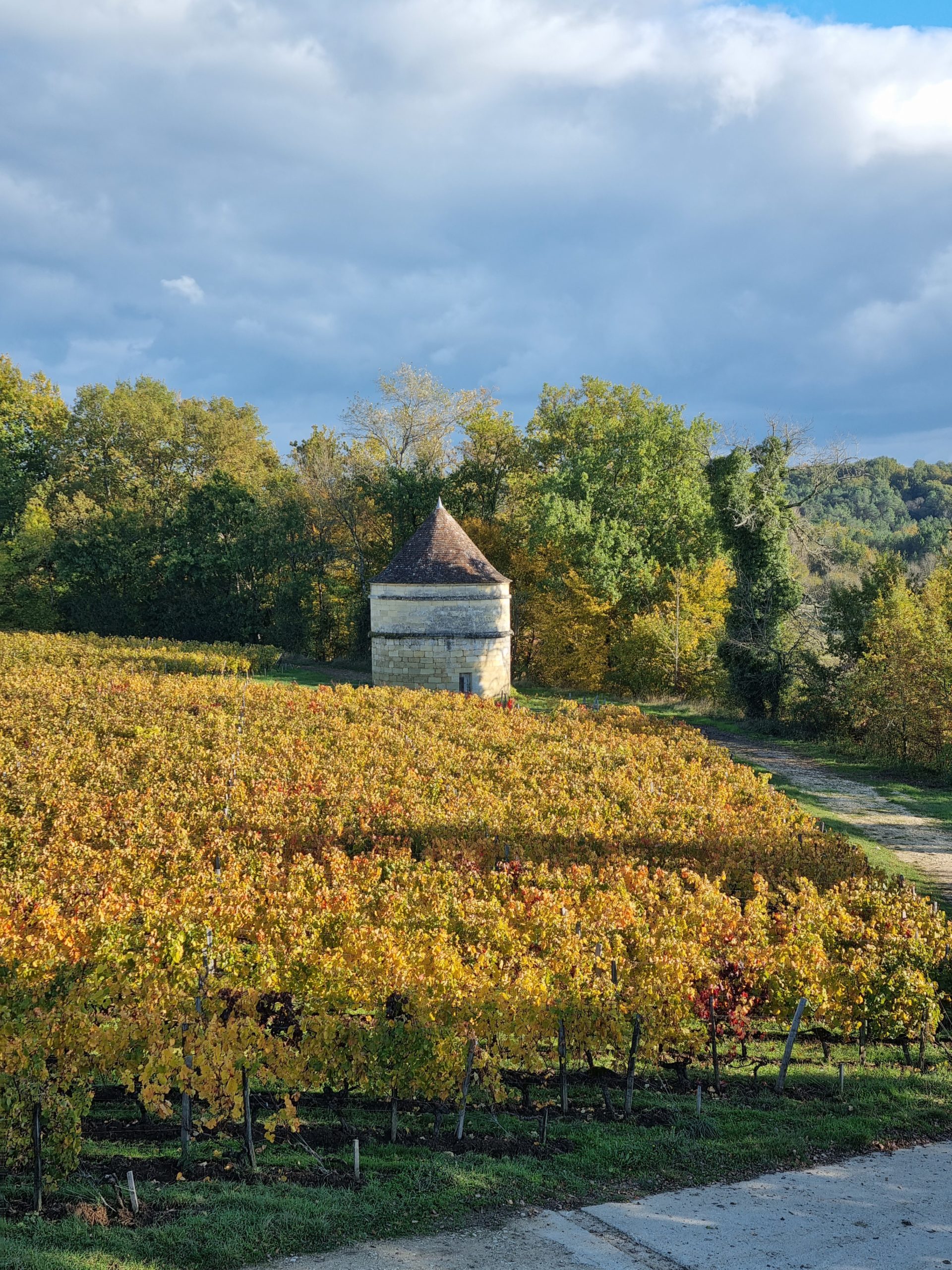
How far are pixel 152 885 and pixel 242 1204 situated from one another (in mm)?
4797

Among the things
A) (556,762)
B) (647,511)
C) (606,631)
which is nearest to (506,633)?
(606,631)

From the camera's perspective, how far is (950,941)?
10.6m

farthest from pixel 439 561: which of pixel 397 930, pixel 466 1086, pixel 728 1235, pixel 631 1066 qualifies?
pixel 728 1235

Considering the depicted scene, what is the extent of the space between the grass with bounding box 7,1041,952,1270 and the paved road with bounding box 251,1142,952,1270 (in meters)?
0.23

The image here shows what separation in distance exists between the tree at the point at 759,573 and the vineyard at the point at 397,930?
1559cm

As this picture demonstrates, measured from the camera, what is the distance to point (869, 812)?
20000mm

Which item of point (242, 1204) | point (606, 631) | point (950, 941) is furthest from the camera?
point (606, 631)

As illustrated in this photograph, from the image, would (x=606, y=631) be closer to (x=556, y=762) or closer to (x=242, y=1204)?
(x=556, y=762)

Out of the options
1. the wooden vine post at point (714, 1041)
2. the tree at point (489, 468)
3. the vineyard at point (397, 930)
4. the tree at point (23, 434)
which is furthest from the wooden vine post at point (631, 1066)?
the tree at point (23, 434)

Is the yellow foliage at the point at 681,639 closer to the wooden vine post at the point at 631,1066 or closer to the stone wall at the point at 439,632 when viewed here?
the stone wall at the point at 439,632

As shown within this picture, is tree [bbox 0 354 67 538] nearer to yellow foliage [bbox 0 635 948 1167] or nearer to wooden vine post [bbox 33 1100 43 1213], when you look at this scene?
yellow foliage [bbox 0 635 948 1167]

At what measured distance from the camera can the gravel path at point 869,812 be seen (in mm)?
16609

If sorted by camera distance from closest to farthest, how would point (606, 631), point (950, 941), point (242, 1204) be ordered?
point (242, 1204), point (950, 941), point (606, 631)

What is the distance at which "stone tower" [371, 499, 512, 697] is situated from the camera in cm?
2930
